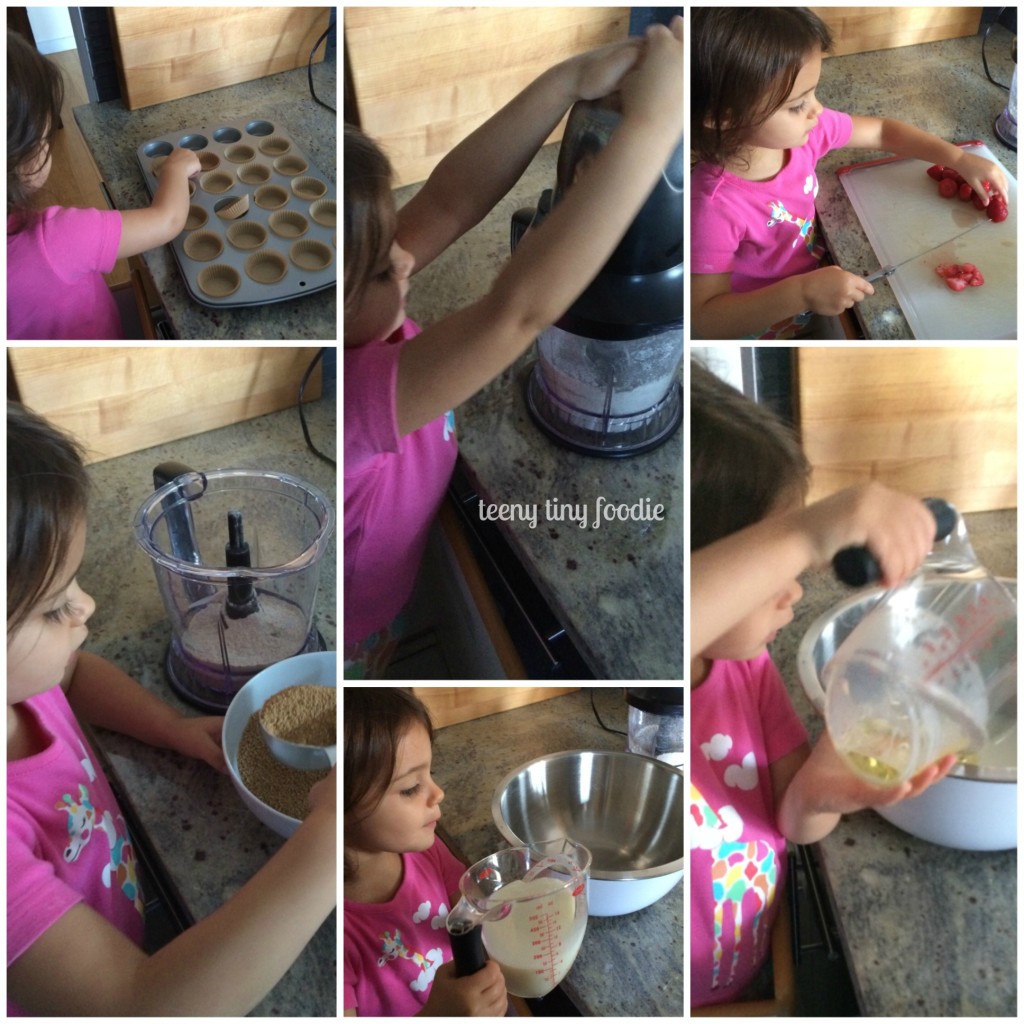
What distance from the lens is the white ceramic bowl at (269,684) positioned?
0.83 m

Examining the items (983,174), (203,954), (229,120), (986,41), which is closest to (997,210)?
(983,174)

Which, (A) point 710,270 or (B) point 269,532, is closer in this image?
(A) point 710,270

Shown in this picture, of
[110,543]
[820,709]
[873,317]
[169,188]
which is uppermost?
[169,188]

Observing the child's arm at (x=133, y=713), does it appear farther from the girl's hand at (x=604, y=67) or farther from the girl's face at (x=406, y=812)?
the girl's hand at (x=604, y=67)

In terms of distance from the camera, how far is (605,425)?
80 centimetres

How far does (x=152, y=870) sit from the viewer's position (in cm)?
85

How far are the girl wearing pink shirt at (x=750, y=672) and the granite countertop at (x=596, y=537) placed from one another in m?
0.02

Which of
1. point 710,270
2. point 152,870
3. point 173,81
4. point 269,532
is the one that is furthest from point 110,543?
point 710,270

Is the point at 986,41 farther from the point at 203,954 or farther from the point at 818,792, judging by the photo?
the point at 203,954

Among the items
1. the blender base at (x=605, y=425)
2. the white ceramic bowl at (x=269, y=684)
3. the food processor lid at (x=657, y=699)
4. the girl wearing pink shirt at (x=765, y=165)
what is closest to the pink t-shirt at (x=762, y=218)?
the girl wearing pink shirt at (x=765, y=165)

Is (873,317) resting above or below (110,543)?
above

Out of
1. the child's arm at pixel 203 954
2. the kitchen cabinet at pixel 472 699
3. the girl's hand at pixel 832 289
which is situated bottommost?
the child's arm at pixel 203 954

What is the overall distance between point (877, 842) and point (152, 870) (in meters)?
0.59

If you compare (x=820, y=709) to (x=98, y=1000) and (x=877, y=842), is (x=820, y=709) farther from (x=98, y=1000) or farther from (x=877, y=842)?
(x=98, y=1000)
